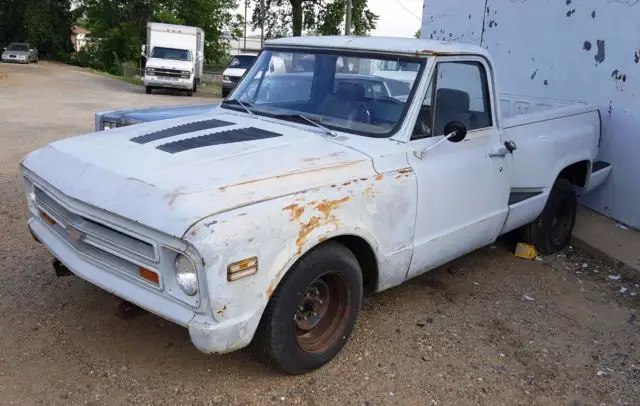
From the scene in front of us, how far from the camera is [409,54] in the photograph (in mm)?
3820

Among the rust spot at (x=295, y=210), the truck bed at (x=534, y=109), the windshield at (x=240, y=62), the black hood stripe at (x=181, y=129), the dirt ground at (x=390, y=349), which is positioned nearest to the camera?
the rust spot at (x=295, y=210)

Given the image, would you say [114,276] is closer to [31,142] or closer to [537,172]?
[537,172]

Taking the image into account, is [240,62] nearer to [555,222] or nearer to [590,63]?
[590,63]

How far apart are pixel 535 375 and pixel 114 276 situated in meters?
2.44

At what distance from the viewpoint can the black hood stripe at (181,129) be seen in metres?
3.50

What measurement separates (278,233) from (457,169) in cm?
163

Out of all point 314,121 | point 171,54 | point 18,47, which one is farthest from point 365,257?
point 18,47

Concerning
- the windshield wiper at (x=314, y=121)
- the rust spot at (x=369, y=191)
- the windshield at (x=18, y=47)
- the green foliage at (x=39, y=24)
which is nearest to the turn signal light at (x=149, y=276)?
the rust spot at (x=369, y=191)

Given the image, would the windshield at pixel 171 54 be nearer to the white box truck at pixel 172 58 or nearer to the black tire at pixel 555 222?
the white box truck at pixel 172 58

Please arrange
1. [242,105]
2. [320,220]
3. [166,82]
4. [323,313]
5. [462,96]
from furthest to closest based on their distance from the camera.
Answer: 1. [166,82]
2. [242,105]
3. [462,96]
4. [323,313]
5. [320,220]

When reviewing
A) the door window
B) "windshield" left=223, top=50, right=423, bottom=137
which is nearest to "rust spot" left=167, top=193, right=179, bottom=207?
"windshield" left=223, top=50, right=423, bottom=137

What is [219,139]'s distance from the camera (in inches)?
136

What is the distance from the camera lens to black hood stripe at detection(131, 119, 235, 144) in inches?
138

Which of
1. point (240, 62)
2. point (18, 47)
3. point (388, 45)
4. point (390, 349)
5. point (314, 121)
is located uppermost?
point (18, 47)
